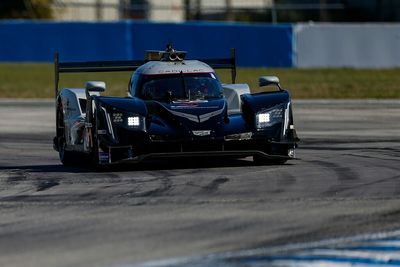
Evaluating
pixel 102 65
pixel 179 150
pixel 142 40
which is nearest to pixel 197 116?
pixel 179 150

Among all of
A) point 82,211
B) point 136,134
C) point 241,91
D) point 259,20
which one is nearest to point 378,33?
point 259,20

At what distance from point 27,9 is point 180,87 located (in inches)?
1923

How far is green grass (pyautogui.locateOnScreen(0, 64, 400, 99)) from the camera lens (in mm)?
29578

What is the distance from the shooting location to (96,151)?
1285 cm

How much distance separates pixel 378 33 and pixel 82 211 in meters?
28.3

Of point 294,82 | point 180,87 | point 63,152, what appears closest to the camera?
point 180,87

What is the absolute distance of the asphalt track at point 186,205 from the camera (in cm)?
792

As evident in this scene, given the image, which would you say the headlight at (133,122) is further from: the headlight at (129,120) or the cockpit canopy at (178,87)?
the cockpit canopy at (178,87)

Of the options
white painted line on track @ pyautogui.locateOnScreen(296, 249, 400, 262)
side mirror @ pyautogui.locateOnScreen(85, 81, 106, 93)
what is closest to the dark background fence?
side mirror @ pyautogui.locateOnScreen(85, 81, 106, 93)

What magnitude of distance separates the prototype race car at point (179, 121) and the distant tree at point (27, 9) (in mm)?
47434

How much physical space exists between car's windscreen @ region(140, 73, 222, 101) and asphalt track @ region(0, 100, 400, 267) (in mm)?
849

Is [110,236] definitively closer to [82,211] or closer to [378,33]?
[82,211]

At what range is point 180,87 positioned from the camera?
45.1 feet

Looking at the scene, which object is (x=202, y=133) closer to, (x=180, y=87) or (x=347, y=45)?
(x=180, y=87)
